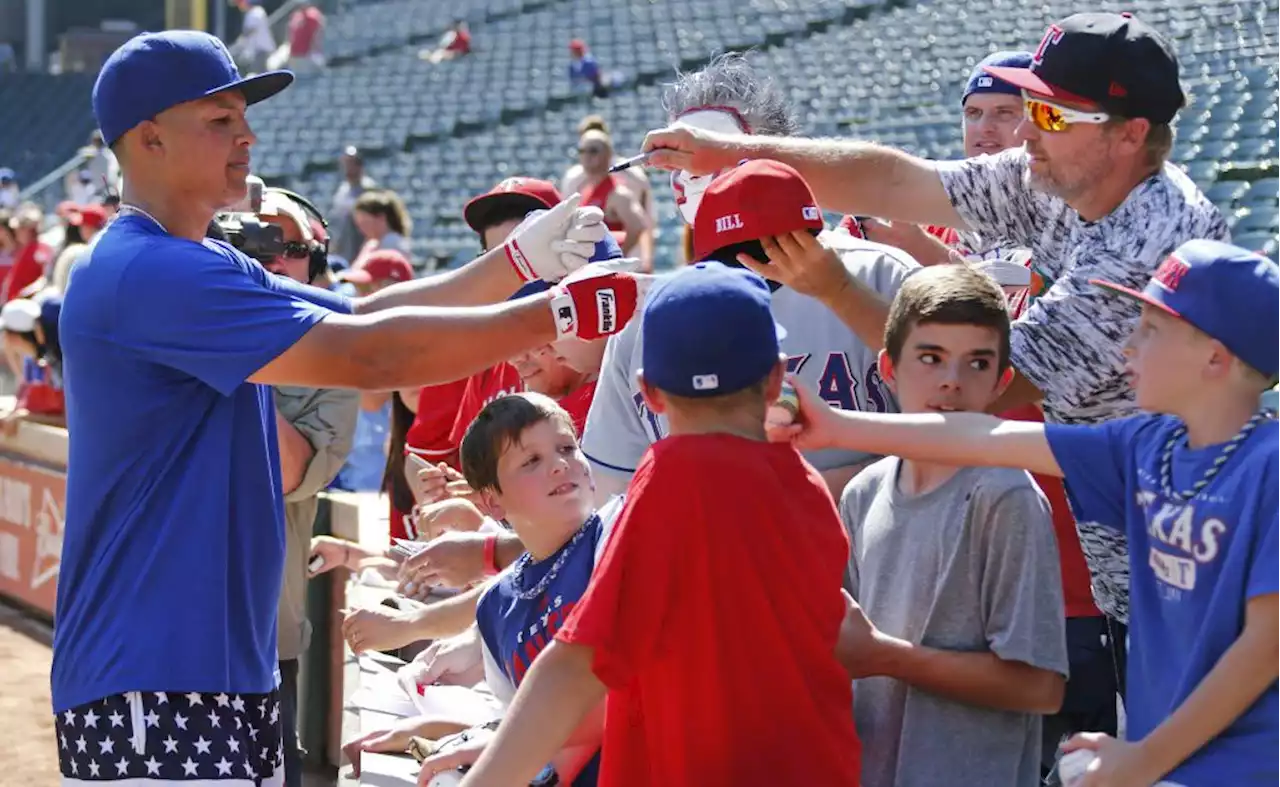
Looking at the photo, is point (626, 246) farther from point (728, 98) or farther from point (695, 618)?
point (695, 618)

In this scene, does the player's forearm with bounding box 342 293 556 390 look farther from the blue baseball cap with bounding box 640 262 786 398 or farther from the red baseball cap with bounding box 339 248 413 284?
the red baseball cap with bounding box 339 248 413 284

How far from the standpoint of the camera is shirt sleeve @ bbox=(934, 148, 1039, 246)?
314 centimetres

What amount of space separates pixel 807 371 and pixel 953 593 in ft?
2.14

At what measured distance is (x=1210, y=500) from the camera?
217 cm

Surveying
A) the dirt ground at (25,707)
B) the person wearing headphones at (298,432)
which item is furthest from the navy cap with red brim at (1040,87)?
the dirt ground at (25,707)

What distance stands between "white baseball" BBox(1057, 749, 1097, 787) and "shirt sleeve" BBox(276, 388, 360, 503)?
2.50 m

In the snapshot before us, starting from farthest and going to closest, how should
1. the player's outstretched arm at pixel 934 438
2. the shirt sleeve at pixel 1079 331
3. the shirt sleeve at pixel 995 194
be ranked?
the shirt sleeve at pixel 995 194, the shirt sleeve at pixel 1079 331, the player's outstretched arm at pixel 934 438

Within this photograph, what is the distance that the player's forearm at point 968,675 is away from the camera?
2.38 m

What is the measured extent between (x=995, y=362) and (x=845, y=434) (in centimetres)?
39

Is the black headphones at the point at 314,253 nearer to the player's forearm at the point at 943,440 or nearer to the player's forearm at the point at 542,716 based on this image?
the player's forearm at the point at 943,440

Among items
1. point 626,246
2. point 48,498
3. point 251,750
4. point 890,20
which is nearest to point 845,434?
point 251,750

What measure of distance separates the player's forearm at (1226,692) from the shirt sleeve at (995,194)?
1.24 meters

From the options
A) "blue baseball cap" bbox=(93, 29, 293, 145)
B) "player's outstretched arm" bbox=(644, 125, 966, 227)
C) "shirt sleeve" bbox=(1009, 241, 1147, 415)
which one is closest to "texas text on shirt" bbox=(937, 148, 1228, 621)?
"shirt sleeve" bbox=(1009, 241, 1147, 415)

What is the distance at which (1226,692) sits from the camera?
2.08m
